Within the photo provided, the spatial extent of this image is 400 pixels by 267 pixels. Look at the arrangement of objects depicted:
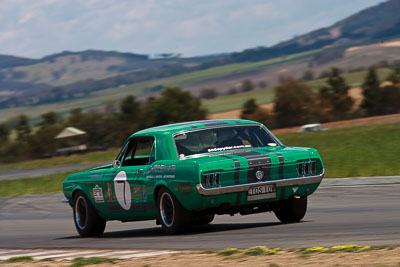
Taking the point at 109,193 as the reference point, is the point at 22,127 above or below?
above

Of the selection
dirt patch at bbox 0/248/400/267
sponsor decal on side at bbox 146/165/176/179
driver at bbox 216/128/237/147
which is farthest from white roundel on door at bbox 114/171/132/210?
dirt patch at bbox 0/248/400/267

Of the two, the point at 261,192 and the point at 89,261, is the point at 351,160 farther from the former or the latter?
the point at 89,261

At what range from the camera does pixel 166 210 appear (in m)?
9.27

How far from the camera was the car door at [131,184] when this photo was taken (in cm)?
961

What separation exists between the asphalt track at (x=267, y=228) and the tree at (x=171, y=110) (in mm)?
60552

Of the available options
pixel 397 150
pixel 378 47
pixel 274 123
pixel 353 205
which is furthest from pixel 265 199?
pixel 378 47

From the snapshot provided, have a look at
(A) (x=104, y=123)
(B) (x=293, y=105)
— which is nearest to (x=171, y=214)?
(B) (x=293, y=105)

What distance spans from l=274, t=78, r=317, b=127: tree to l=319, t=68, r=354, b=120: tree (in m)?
1.42

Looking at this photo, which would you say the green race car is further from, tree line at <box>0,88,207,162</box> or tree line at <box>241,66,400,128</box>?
tree line at <box>0,88,207,162</box>

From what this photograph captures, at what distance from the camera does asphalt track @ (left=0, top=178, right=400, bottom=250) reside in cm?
796

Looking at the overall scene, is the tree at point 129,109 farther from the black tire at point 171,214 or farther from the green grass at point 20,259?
the green grass at point 20,259

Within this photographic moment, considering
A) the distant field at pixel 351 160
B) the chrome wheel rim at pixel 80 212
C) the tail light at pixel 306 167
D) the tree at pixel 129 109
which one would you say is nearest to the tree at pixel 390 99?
the tree at pixel 129 109

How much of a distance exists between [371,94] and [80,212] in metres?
59.1

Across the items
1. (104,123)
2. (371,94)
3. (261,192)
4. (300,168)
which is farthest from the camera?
(104,123)
